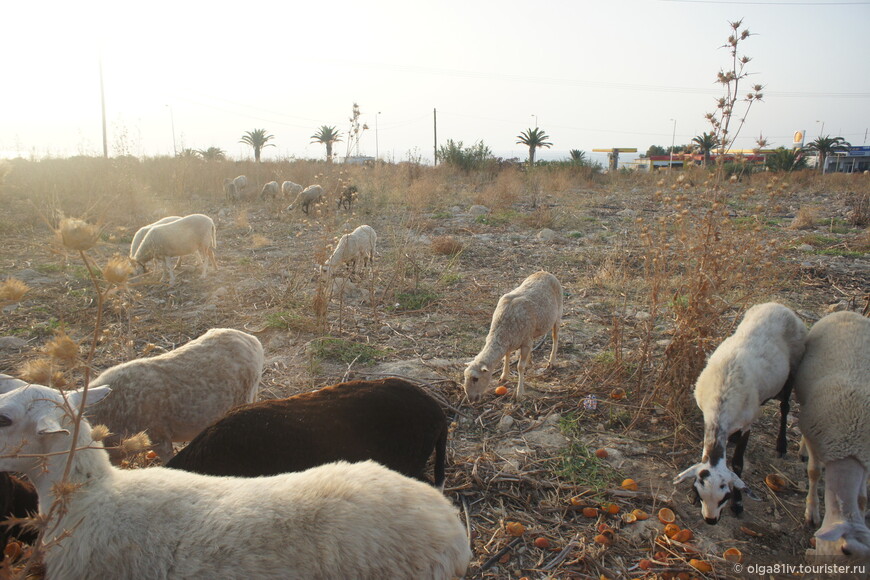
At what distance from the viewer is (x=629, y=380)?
4.88 m

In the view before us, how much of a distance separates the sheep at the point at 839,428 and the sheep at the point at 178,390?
4.01 meters

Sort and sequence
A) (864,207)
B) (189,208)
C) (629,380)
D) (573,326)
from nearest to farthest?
(629,380) < (573,326) < (864,207) < (189,208)

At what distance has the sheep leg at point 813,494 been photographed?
328cm

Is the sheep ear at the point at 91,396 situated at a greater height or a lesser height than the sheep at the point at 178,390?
greater

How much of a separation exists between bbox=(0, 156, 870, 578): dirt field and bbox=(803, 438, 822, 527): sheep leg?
4.1 inches

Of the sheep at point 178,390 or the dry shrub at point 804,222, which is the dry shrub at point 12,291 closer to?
the sheep at point 178,390

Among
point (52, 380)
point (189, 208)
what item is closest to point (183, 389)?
point (52, 380)

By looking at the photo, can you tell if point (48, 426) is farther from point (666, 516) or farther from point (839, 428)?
point (839, 428)

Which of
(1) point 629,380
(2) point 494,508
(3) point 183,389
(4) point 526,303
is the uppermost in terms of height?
(4) point 526,303

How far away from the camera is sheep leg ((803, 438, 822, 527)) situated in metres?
3.28

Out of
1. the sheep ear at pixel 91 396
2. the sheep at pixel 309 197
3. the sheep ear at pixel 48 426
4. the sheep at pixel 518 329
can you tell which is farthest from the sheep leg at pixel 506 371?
the sheep at pixel 309 197

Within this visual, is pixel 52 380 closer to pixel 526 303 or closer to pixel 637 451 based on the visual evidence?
pixel 637 451

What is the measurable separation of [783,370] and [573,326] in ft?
9.57

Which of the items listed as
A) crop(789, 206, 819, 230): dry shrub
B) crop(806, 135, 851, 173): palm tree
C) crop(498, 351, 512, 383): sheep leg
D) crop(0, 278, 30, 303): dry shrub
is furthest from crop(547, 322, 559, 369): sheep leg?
crop(806, 135, 851, 173): palm tree
